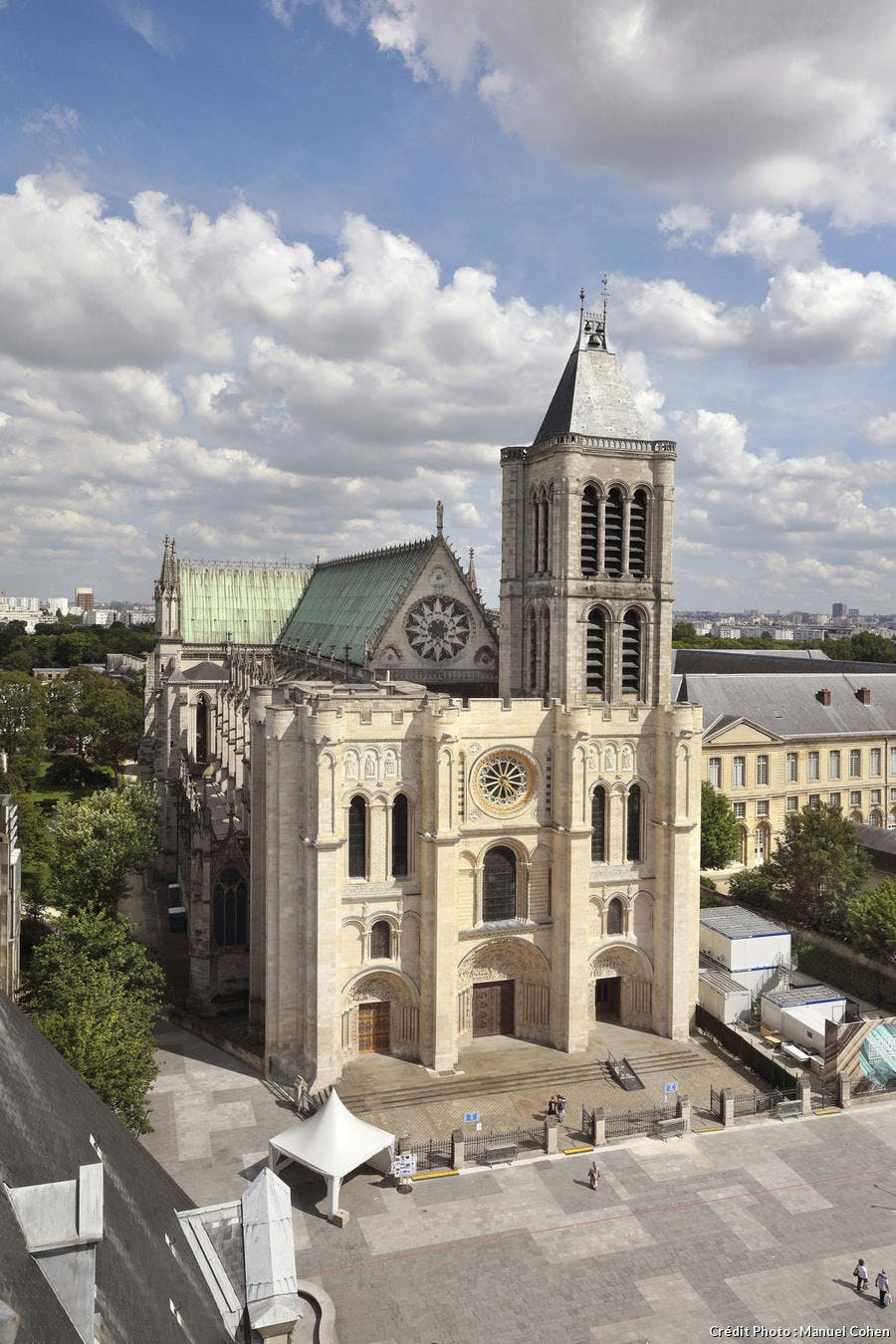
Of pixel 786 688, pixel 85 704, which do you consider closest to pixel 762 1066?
pixel 786 688

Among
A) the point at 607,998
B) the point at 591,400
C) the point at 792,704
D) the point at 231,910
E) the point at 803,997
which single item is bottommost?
the point at 607,998

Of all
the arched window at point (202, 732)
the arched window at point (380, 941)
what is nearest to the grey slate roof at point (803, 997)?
the arched window at point (380, 941)

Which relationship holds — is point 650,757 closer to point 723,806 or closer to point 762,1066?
point 762,1066

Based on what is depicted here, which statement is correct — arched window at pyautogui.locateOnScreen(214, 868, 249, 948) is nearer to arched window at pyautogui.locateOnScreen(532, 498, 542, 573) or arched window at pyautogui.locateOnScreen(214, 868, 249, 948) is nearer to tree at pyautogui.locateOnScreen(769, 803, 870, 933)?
arched window at pyautogui.locateOnScreen(532, 498, 542, 573)

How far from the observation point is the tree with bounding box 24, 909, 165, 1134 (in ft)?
96.5

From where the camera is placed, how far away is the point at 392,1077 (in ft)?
123

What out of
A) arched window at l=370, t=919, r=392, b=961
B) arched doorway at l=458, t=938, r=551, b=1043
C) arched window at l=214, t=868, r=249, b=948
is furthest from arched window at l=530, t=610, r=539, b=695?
arched window at l=214, t=868, r=249, b=948

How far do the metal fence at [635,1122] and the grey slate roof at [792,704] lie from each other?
38264 mm

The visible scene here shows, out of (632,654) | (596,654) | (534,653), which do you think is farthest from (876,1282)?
(534,653)

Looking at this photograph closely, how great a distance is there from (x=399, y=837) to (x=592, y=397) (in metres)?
23.0

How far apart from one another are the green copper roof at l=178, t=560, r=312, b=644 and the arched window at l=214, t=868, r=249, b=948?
3472 centimetres

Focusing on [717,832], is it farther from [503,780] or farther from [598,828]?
[503,780]

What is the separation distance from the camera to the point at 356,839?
38.3 metres

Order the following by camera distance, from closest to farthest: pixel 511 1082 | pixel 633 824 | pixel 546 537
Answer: pixel 511 1082, pixel 633 824, pixel 546 537
